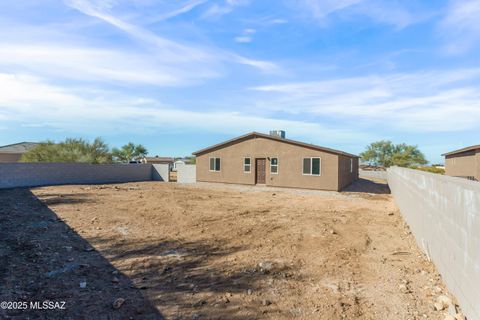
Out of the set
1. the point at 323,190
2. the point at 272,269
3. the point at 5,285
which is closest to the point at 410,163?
the point at 323,190

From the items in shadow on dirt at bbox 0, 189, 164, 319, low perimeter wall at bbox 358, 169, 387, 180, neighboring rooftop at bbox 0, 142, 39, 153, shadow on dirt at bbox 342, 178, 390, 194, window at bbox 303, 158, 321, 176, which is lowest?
shadow on dirt at bbox 0, 189, 164, 319

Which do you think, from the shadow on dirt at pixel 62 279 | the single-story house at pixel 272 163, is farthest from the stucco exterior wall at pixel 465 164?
the shadow on dirt at pixel 62 279

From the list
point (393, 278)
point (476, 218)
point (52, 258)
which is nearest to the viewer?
point (476, 218)

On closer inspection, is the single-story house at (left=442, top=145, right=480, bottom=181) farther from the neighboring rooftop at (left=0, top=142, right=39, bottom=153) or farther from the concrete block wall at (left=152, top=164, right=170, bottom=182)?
the neighboring rooftop at (left=0, top=142, right=39, bottom=153)

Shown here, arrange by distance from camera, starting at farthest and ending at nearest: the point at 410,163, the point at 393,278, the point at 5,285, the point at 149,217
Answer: the point at 410,163 → the point at 149,217 → the point at 393,278 → the point at 5,285

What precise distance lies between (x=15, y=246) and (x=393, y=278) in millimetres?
7628

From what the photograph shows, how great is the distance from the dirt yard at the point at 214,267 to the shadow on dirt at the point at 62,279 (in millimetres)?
17

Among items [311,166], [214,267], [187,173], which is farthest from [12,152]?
[214,267]

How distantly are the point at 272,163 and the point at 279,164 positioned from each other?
→ 0.61 m

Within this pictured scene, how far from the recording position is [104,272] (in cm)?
570

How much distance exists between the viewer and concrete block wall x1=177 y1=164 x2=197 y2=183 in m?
27.8

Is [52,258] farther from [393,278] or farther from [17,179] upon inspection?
[17,179]

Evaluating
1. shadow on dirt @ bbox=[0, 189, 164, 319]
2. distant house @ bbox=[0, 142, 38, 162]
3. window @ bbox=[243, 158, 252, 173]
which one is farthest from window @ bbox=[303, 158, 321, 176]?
distant house @ bbox=[0, 142, 38, 162]

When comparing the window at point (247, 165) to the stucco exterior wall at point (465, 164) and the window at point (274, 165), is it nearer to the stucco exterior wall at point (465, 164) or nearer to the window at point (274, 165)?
the window at point (274, 165)
